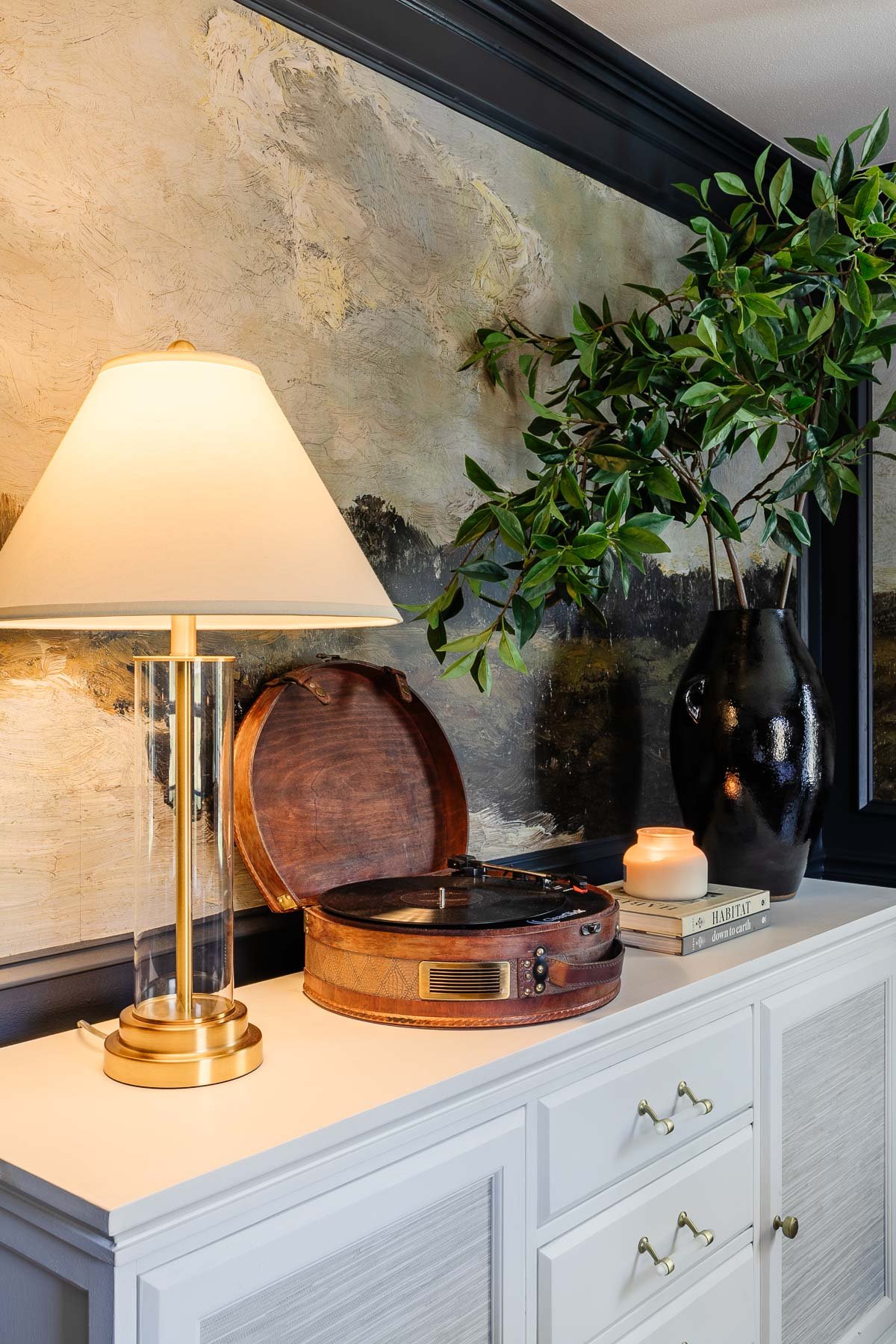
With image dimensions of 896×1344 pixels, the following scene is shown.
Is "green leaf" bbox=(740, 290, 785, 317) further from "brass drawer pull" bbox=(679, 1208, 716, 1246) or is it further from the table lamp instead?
"brass drawer pull" bbox=(679, 1208, 716, 1246)

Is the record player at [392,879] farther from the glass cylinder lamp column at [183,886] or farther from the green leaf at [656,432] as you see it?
the green leaf at [656,432]

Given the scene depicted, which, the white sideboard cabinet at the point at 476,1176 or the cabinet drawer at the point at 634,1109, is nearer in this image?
the white sideboard cabinet at the point at 476,1176

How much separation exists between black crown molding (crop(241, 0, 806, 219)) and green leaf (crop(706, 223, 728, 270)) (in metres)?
0.43

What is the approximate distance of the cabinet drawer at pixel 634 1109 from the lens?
123cm

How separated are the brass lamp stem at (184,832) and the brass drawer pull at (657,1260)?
646mm

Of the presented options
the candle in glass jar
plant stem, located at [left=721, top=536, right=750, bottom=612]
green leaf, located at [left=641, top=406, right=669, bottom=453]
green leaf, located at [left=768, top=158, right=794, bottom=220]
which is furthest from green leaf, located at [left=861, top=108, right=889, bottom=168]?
the candle in glass jar

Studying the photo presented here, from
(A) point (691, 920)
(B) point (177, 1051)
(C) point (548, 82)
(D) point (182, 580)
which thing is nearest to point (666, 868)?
(A) point (691, 920)

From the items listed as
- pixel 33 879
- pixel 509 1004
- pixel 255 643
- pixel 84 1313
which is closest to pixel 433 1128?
pixel 509 1004

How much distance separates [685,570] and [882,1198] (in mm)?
1245

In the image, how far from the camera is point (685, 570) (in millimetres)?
2408

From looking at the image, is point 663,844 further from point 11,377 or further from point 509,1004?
point 11,377

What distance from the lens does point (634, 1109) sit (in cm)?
135

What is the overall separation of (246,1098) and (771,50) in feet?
6.84

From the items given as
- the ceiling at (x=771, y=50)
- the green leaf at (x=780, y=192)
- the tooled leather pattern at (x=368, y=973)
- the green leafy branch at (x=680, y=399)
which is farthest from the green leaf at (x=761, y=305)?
the tooled leather pattern at (x=368, y=973)
